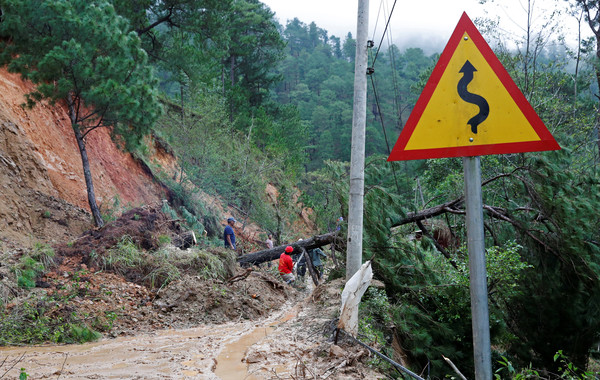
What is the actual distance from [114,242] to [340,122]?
47.2 m

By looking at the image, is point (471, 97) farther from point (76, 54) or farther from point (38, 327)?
point (76, 54)

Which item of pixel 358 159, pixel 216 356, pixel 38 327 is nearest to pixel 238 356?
pixel 216 356

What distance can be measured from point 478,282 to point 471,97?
93 cm

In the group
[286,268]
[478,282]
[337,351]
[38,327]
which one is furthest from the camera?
[286,268]

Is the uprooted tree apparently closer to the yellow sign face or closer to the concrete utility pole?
the concrete utility pole

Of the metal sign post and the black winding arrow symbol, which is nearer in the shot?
the metal sign post

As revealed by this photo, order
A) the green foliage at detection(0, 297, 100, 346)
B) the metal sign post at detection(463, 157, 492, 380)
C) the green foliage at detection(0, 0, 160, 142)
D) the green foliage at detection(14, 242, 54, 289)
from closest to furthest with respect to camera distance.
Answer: the metal sign post at detection(463, 157, 492, 380) < the green foliage at detection(0, 297, 100, 346) < the green foliage at detection(14, 242, 54, 289) < the green foliage at detection(0, 0, 160, 142)

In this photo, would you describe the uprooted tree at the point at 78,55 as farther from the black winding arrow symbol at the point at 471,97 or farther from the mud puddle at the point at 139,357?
the black winding arrow symbol at the point at 471,97

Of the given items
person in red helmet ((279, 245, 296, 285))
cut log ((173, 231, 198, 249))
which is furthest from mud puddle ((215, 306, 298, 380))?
cut log ((173, 231, 198, 249))

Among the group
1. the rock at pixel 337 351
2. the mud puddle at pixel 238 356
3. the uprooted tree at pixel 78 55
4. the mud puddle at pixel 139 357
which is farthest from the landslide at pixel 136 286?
the rock at pixel 337 351

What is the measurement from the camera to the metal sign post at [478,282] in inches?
81.2

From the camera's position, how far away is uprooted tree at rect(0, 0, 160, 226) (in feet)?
35.9

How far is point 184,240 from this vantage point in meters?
11.6

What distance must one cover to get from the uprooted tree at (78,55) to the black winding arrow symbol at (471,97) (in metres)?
10.9
